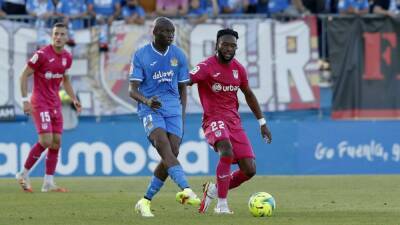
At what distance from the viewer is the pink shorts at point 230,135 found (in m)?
13.5

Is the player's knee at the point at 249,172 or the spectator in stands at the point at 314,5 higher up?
the spectator in stands at the point at 314,5

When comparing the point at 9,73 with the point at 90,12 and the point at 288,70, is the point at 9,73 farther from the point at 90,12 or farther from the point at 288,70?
the point at 288,70

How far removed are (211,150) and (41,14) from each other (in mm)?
5027

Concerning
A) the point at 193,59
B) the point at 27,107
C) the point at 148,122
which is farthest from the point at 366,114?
the point at 148,122

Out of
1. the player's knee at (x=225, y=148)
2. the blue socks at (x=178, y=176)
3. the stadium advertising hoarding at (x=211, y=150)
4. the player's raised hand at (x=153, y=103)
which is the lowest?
the stadium advertising hoarding at (x=211, y=150)

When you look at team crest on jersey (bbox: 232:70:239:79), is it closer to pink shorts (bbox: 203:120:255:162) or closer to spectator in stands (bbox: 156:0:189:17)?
pink shorts (bbox: 203:120:255:162)

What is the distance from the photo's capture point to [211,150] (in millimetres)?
24266

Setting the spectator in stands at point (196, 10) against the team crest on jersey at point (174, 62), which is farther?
the spectator in stands at point (196, 10)

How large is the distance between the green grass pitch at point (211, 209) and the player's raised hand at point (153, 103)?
132 cm

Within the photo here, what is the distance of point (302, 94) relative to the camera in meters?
25.0

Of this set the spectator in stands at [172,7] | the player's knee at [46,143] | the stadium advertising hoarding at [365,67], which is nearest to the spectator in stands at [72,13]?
the spectator in stands at [172,7]

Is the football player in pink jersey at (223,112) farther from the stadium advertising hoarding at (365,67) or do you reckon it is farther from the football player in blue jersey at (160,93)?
the stadium advertising hoarding at (365,67)

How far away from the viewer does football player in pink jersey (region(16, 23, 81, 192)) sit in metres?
18.0

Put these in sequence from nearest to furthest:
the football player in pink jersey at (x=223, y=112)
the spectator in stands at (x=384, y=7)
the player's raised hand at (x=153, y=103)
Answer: the player's raised hand at (x=153, y=103) → the football player in pink jersey at (x=223, y=112) → the spectator in stands at (x=384, y=7)
